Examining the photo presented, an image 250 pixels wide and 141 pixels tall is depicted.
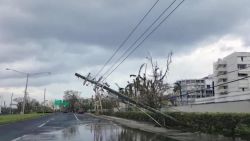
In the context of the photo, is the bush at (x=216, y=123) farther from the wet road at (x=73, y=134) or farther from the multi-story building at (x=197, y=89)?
the multi-story building at (x=197, y=89)

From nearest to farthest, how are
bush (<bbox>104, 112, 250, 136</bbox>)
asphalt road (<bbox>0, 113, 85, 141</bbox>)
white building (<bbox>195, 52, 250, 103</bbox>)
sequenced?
1. bush (<bbox>104, 112, 250, 136</bbox>)
2. asphalt road (<bbox>0, 113, 85, 141</bbox>)
3. white building (<bbox>195, 52, 250, 103</bbox>)

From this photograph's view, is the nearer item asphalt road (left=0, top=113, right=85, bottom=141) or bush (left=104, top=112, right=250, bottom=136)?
bush (left=104, top=112, right=250, bottom=136)

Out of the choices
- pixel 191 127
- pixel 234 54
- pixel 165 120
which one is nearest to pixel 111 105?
pixel 234 54

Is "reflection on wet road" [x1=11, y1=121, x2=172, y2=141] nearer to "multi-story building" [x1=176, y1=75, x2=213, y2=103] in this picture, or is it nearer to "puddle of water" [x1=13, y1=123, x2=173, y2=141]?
"puddle of water" [x1=13, y1=123, x2=173, y2=141]

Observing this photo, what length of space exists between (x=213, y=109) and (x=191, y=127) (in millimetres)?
2154

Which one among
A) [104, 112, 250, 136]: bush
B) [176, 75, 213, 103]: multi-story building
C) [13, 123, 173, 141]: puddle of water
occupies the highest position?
[176, 75, 213, 103]: multi-story building

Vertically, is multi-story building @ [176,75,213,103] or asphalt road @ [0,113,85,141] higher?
multi-story building @ [176,75,213,103]

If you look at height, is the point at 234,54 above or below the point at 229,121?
above

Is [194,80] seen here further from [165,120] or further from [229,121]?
[229,121]

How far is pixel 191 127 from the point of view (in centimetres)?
2841

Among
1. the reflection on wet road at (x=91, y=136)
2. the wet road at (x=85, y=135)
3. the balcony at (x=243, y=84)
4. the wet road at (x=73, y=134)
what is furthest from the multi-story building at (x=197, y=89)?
the reflection on wet road at (x=91, y=136)

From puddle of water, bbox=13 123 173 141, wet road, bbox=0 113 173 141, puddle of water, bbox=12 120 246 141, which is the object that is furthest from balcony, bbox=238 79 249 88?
puddle of water, bbox=12 120 246 141

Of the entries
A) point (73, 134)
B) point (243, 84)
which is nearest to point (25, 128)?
point (73, 134)

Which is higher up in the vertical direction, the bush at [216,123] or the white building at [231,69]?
the white building at [231,69]
